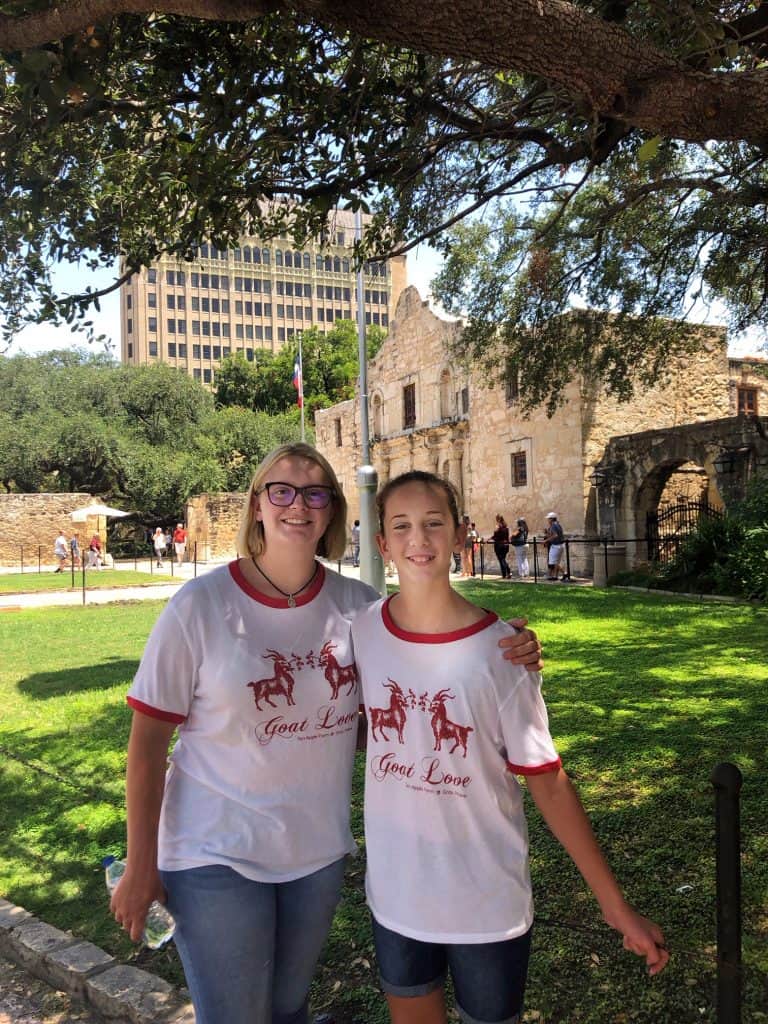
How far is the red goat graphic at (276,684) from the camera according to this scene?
192 cm

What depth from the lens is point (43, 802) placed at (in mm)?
4965

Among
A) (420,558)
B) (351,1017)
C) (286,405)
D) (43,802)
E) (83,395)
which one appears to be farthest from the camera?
(286,405)

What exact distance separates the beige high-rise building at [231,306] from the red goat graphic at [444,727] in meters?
88.5

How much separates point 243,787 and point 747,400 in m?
25.4

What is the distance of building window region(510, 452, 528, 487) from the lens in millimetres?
23953

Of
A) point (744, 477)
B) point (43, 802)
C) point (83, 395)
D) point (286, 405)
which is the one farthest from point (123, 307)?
point (43, 802)

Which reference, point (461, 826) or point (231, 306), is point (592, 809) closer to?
point (461, 826)

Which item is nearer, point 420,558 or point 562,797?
point 562,797

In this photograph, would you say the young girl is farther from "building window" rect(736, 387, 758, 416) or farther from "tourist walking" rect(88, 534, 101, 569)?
"tourist walking" rect(88, 534, 101, 569)

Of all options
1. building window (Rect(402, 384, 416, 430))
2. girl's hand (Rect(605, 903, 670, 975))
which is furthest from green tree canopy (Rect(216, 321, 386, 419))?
girl's hand (Rect(605, 903, 670, 975))

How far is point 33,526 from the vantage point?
34.2m

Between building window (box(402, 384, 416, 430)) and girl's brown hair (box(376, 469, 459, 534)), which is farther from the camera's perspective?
building window (box(402, 384, 416, 430))

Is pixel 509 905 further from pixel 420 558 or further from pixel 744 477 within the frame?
pixel 744 477

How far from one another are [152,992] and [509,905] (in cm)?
180
